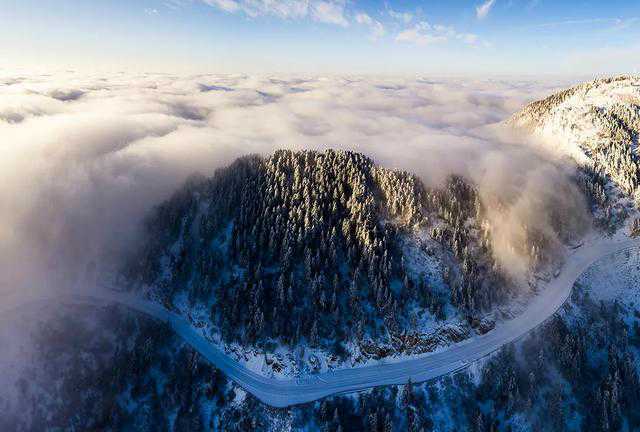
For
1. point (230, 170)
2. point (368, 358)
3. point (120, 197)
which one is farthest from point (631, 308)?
point (120, 197)

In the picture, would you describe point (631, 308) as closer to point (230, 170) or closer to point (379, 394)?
point (379, 394)

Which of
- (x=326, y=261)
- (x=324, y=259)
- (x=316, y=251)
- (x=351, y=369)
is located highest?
(x=316, y=251)

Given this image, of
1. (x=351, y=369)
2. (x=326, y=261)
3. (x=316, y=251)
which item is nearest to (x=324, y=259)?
(x=326, y=261)

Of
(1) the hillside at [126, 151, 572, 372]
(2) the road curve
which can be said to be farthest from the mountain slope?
(2) the road curve

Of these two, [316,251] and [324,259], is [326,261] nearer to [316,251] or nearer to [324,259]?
[324,259]

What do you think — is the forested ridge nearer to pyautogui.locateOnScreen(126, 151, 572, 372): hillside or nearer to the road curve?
pyautogui.locateOnScreen(126, 151, 572, 372): hillside

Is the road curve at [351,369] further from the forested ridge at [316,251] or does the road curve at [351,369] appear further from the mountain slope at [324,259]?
the forested ridge at [316,251]
